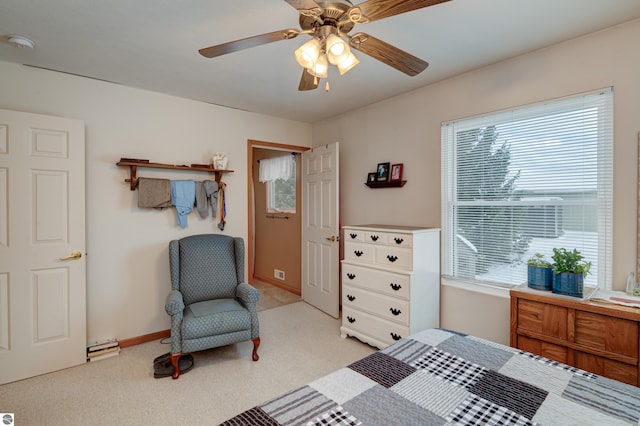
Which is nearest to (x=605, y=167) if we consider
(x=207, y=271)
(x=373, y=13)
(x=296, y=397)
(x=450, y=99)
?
(x=450, y=99)

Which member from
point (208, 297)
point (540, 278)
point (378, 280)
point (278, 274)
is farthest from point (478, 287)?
point (278, 274)

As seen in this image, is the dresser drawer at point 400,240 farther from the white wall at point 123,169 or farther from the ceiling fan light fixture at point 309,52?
the white wall at point 123,169

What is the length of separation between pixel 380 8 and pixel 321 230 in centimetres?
290

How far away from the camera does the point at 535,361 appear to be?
1.29m

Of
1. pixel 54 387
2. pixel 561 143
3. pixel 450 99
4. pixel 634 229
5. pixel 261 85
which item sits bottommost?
pixel 54 387

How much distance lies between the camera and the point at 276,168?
16.3ft

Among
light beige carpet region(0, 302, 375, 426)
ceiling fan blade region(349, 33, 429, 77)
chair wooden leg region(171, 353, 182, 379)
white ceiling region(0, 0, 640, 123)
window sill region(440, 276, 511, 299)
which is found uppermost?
white ceiling region(0, 0, 640, 123)

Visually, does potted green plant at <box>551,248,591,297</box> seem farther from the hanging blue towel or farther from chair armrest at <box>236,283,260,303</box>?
the hanging blue towel

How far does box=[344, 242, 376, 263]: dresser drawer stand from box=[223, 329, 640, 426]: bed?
1.59 metres

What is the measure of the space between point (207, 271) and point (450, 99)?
2.87 meters

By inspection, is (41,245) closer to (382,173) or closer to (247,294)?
(247,294)

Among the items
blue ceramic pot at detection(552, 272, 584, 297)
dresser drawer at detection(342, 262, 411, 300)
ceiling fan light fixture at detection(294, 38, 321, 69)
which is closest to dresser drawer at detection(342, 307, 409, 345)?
dresser drawer at detection(342, 262, 411, 300)

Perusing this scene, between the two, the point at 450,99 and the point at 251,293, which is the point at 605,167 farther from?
the point at 251,293

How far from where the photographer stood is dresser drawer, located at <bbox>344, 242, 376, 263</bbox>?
2928mm
